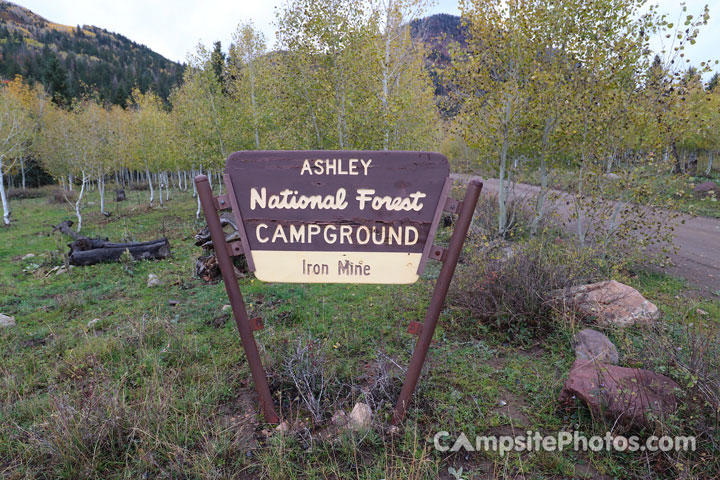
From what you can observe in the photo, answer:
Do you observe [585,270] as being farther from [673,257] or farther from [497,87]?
[673,257]

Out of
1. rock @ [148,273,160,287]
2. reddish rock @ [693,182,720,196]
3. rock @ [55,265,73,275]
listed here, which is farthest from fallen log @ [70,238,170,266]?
reddish rock @ [693,182,720,196]

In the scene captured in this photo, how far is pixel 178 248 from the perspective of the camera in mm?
12781

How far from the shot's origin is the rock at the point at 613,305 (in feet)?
16.5

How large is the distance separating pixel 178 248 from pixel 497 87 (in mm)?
11074

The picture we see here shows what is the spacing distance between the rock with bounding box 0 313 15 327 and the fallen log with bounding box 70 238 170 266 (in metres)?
4.53

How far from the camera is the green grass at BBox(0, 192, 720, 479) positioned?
9.32ft

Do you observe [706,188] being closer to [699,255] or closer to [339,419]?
[699,255]

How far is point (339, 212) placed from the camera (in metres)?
3.01

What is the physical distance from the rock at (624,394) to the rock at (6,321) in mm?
7996

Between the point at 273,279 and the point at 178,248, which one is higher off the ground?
the point at 273,279

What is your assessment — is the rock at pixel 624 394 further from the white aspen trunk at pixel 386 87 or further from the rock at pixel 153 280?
the white aspen trunk at pixel 386 87

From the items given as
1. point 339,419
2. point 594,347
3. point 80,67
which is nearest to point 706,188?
point 594,347

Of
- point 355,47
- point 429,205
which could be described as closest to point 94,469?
point 429,205

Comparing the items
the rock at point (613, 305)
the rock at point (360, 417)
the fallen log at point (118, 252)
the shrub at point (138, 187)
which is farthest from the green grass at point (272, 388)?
the shrub at point (138, 187)
